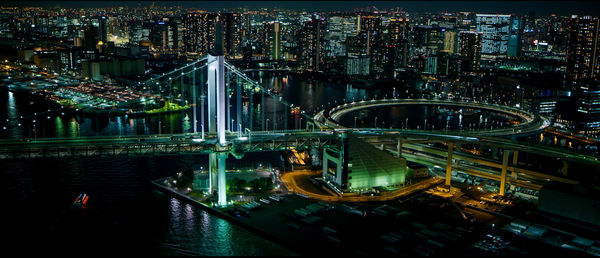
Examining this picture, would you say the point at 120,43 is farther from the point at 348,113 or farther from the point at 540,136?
the point at 540,136

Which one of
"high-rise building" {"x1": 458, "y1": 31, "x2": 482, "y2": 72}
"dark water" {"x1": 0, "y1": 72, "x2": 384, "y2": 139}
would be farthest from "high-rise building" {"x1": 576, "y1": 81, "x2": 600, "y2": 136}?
"high-rise building" {"x1": 458, "y1": 31, "x2": 482, "y2": 72}

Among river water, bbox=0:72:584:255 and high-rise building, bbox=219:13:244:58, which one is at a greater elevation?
high-rise building, bbox=219:13:244:58

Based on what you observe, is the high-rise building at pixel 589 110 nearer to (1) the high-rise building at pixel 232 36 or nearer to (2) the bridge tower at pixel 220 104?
(2) the bridge tower at pixel 220 104

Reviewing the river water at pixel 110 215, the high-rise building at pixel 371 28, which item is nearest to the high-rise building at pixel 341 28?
the high-rise building at pixel 371 28

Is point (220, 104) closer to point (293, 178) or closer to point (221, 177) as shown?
point (221, 177)

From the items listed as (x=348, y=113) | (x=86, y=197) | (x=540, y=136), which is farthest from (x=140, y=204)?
(x=540, y=136)

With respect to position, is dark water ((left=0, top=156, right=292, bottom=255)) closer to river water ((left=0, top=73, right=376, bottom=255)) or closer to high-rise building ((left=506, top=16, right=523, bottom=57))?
river water ((left=0, top=73, right=376, bottom=255))

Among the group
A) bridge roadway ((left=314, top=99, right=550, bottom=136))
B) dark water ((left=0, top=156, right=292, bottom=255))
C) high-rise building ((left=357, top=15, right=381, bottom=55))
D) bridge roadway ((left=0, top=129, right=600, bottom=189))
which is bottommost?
dark water ((left=0, top=156, right=292, bottom=255))
